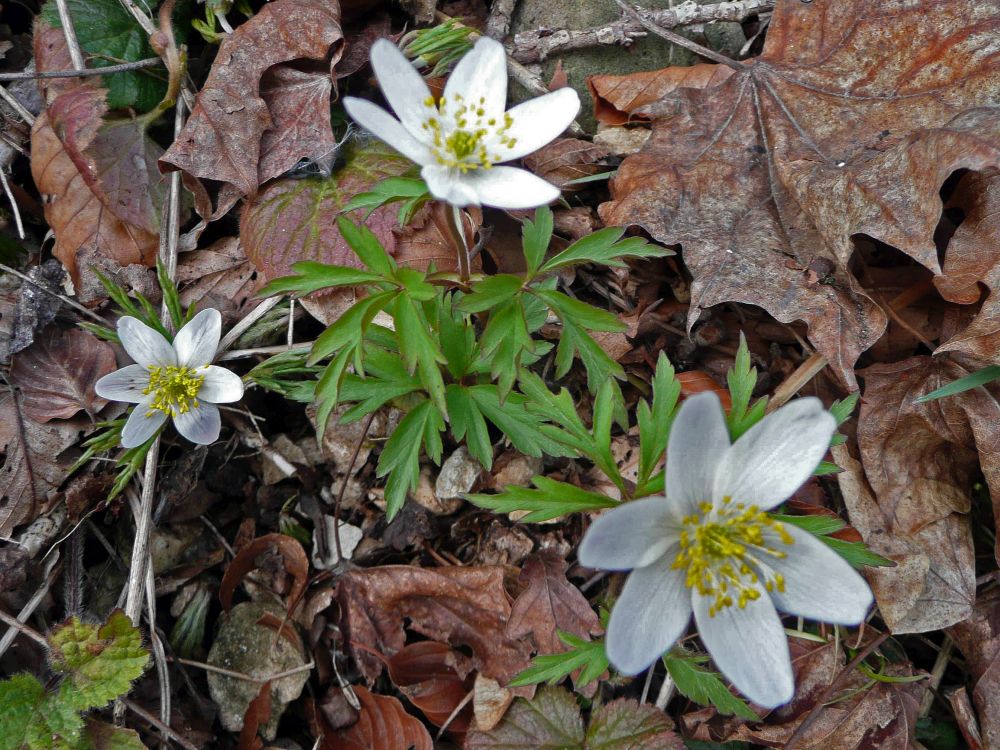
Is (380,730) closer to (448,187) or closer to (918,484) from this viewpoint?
(448,187)

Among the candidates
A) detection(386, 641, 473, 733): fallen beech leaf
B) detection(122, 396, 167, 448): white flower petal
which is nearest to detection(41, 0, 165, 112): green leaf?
detection(122, 396, 167, 448): white flower petal

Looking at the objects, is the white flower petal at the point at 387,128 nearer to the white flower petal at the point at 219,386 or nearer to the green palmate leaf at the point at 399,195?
the green palmate leaf at the point at 399,195

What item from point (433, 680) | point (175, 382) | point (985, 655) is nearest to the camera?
point (985, 655)

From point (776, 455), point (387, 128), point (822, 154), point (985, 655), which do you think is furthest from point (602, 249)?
point (985, 655)

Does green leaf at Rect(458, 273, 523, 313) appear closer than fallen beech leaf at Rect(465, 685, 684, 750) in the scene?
Yes

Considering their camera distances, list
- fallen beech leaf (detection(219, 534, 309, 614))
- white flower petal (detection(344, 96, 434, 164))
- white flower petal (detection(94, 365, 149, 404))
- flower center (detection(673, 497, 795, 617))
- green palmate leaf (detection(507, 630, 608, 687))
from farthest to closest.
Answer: fallen beech leaf (detection(219, 534, 309, 614))
white flower petal (detection(94, 365, 149, 404))
green palmate leaf (detection(507, 630, 608, 687))
white flower petal (detection(344, 96, 434, 164))
flower center (detection(673, 497, 795, 617))

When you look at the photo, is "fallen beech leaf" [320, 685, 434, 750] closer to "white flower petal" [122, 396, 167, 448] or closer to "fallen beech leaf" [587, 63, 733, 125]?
"white flower petal" [122, 396, 167, 448]

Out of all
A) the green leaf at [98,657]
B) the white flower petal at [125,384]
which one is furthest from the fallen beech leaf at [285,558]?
the white flower petal at [125,384]
